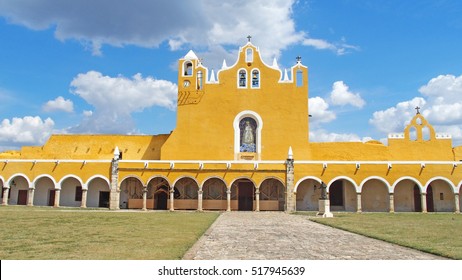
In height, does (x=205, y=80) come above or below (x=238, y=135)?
above

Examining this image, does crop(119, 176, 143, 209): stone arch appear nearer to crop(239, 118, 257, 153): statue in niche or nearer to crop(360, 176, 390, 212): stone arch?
crop(239, 118, 257, 153): statue in niche

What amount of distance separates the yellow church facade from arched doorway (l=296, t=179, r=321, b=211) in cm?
7

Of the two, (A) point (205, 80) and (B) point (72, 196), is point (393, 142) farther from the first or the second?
(B) point (72, 196)

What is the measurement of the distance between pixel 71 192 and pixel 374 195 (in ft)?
70.8

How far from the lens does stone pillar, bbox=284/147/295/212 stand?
27.9 meters

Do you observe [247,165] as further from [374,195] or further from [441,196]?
[441,196]

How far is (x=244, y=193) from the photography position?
29.6 m

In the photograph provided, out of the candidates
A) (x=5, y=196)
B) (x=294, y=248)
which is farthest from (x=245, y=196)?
(x=294, y=248)

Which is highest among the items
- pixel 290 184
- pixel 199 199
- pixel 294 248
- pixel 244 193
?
pixel 290 184
